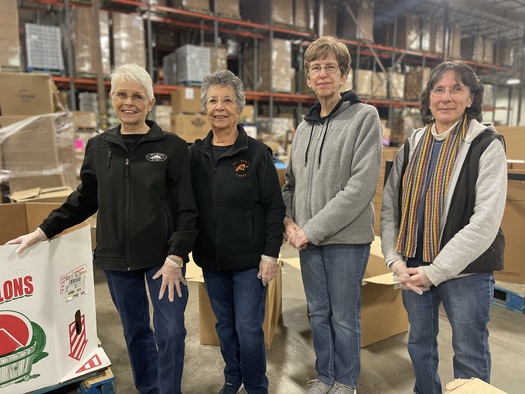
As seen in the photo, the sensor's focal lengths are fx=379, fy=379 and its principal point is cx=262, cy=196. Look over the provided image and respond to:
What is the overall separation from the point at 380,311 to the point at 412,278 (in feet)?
3.53

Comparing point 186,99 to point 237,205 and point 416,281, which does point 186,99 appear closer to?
point 237,205

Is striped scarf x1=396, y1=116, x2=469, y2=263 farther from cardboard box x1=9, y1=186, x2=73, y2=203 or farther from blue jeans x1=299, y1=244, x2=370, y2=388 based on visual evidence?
cardboard box x1=9, y1=186, x2=73, y2=203

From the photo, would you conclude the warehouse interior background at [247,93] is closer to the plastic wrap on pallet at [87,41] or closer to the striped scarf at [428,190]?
the plastic wrap on pallet at [87,41]

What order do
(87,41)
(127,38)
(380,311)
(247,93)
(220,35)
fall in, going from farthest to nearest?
1. (220,35)
2. (247,93)
3. (127,38)
4. (87,41)
5. (380,311)

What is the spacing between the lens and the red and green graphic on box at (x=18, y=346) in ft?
4.78

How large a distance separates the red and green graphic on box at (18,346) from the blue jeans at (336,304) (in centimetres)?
113

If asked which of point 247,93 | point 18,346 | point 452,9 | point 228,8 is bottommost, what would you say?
point 18,346

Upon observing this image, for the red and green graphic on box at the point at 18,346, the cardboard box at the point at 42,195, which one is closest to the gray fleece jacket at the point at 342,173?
the red and green graphic on box at the point at 18,346

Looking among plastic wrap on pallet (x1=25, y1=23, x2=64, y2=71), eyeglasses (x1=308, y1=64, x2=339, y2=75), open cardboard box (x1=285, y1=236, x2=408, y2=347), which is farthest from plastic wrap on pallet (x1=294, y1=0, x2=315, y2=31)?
eyeglasses (x1=308, y1=64, x2=339, y2=75)

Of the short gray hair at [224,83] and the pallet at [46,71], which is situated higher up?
the pallet at [46,71]

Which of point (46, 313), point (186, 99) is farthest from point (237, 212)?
point (186, 99)

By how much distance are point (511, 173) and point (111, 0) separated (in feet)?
17.7

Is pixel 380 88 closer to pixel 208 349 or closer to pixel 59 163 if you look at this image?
pixel 59 163

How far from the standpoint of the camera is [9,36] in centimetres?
427
